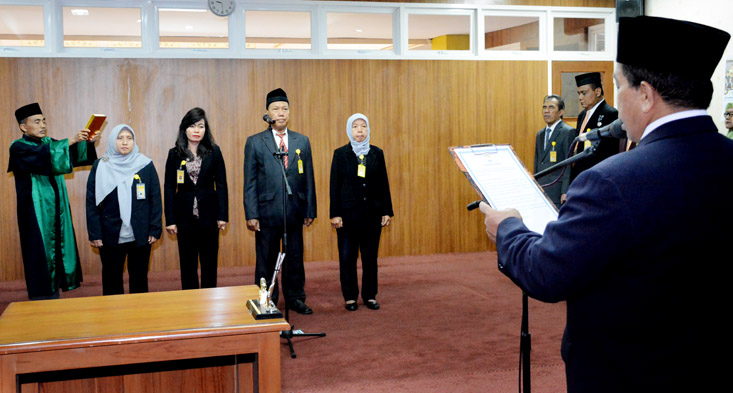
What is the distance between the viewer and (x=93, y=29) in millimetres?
6809

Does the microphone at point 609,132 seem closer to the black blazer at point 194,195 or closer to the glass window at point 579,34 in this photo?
the black blazer at point 194,195

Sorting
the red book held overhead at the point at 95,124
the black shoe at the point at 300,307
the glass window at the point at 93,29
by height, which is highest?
the glass window at the point at 93,29

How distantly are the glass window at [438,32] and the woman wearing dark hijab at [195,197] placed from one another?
140 inches

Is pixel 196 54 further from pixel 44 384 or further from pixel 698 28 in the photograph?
pixel 698 28

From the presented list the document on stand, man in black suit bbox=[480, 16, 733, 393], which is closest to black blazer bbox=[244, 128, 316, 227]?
the document on stand

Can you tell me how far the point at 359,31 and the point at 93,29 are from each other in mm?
2898

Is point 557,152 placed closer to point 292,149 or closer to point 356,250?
point 356,250

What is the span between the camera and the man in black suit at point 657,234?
128cm

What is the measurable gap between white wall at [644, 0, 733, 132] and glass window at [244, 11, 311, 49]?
421 centimetres

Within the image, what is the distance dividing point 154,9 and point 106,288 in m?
3.56

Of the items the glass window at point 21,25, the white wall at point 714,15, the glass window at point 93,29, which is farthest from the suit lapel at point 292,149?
the white wall at point 714,15

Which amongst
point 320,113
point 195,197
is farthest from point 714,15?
point 195,197

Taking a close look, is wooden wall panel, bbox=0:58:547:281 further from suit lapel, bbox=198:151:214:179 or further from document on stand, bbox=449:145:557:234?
document on stand, bbox=449:145:557:234

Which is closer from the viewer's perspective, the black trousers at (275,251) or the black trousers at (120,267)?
the black trousers at (120,267)
